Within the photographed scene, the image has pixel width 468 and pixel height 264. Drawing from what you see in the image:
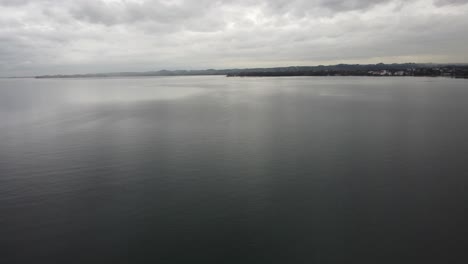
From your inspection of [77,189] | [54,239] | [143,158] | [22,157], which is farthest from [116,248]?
[22,157]

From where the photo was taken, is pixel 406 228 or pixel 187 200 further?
pixel 187 200

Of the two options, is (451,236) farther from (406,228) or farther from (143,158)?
(143,158)

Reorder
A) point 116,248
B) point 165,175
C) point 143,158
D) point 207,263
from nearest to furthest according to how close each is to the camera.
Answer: point 207,263 → point 116,248 → point 165,175 → point 143,158

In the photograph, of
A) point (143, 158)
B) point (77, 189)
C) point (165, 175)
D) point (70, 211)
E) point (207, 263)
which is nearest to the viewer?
point (207, 263)

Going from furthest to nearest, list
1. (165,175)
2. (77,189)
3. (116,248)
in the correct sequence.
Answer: (165,175)
(77,189)
(116,248)

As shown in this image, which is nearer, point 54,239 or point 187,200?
point 54,239

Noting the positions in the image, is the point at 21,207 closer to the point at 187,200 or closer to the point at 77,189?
the point at 77,189

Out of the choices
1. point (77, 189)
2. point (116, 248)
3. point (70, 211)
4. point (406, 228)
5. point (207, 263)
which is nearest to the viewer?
point (207, 263)

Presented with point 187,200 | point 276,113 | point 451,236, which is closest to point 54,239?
point 187,200
